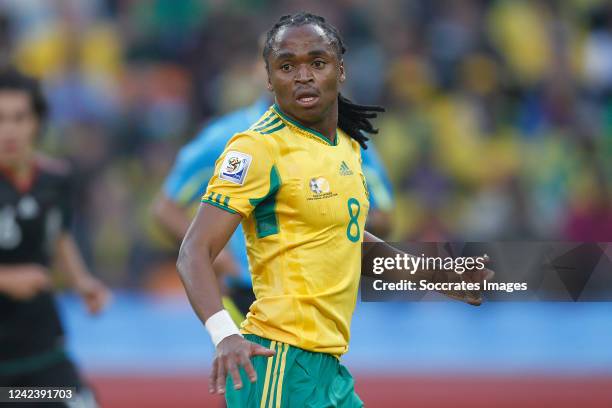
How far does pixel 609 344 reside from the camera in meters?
10.7

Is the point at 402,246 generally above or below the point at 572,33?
below

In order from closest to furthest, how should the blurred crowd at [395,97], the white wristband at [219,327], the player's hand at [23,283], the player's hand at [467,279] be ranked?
the white wristband at [219,327]
the player's hand at [467,279]
the player's hand at [23,283]
the blurred crowd at [395,97]

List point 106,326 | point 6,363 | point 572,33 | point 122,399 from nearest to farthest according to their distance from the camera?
point 6,363
point 122,399
point 106,326
point 572,33

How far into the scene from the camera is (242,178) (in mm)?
3623

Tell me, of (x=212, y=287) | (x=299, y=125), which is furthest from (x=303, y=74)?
(x=212, y=287)

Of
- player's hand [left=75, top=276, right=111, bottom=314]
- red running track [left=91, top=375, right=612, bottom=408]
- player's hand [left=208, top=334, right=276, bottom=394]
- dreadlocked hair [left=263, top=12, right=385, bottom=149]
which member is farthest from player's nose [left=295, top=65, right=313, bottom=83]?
red running track [left=91, top=375, right=612, bottom=408]

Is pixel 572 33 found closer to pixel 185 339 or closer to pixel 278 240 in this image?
pixel 185 339

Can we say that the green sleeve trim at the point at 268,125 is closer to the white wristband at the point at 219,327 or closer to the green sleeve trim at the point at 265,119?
the green sleeve trim at the point at 265,119

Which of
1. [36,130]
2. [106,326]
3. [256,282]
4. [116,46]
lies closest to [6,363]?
[36,130]

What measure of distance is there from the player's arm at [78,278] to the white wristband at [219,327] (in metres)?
2.68

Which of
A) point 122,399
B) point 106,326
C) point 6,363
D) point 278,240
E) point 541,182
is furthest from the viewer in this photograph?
point 541,182

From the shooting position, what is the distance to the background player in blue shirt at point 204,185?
5680 mm

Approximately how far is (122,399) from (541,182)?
479cm

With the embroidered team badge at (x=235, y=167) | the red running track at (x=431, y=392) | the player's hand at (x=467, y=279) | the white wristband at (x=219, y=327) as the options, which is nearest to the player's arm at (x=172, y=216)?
the player's hand at (x=467, y=279)
